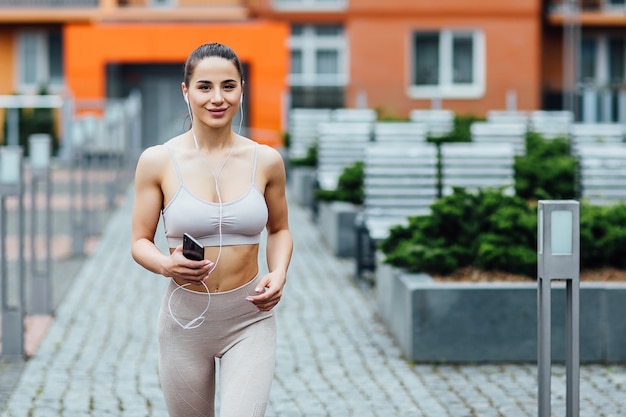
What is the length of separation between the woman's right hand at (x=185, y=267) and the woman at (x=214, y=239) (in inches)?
4.8

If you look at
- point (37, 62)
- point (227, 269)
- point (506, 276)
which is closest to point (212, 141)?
point (227, 269)

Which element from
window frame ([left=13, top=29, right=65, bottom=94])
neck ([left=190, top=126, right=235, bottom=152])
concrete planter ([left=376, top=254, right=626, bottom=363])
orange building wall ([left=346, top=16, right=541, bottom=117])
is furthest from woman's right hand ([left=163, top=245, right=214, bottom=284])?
window frame ([left=13, top=29, right=65, bottom=94])

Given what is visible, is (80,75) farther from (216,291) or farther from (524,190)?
(216,291)

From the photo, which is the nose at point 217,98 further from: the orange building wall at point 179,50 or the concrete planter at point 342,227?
the orange building wall at point 179,50

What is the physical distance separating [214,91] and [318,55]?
38.2m

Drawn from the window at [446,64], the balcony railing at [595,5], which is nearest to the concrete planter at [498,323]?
the window at [446,64]

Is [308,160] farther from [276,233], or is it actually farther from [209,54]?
[209,54]

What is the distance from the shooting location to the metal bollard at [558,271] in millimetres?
5703

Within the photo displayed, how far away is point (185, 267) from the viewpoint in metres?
4.52

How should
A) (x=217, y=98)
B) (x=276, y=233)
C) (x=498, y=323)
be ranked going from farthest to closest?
(x=498, y=323) < (x=276, y=233) < (x=217, y=98)

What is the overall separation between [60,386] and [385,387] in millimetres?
1833

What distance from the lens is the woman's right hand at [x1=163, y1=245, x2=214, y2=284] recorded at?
4504 millimetres

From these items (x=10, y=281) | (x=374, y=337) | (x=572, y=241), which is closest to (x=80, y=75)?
(x=10, y=281)

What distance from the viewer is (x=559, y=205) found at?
5695 millimetres
